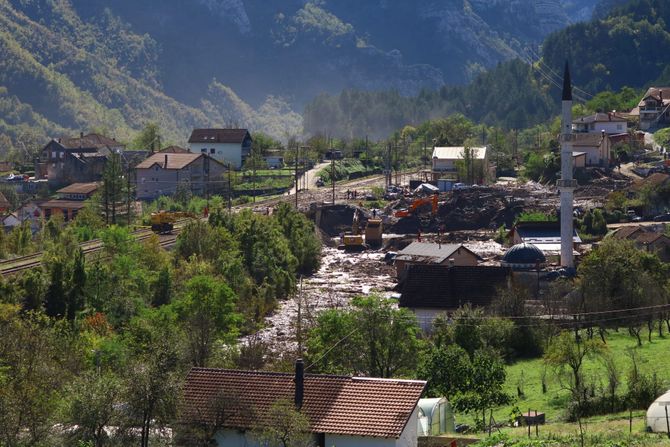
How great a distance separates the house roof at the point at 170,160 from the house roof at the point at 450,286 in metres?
50.1

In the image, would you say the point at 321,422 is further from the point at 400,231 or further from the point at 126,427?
the point at 400,231

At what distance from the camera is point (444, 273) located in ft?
181

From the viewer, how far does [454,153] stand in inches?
4323

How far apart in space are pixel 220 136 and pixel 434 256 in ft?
184

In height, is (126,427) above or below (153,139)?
below

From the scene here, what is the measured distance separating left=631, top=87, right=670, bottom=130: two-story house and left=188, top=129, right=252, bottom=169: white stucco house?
33893 millimetres

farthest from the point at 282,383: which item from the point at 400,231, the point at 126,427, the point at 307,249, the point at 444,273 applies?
the point at 400,231

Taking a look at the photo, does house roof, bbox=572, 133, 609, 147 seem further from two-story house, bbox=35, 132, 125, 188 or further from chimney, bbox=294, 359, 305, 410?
chimney, bbox=294, 359, 305, 410

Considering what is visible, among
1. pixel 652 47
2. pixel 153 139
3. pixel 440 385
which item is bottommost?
pixel 440 385

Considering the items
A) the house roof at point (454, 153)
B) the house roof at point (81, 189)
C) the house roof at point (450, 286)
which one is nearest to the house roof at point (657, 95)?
the house roof at point (454, 153)

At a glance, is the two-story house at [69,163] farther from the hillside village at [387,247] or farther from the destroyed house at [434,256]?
the destroyed house at [434,256]

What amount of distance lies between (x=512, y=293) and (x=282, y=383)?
2069 cm

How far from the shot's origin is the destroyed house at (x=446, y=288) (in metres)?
52.8

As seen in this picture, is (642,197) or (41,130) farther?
(41,130)
